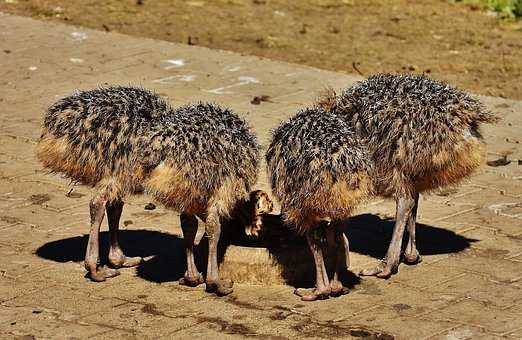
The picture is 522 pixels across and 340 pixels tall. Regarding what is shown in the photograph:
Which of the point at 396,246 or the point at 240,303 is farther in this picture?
the point at 396,246

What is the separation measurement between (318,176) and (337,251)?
0.85 meters

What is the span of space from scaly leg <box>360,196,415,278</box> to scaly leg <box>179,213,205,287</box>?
4.24 feet

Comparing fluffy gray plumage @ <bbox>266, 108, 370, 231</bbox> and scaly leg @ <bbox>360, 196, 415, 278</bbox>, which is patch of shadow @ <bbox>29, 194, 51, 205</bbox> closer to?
fluffy gray plumage @ <bbox>266, 108, 370, 231</bbox>

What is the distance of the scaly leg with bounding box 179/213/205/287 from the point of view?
9125 millimetres

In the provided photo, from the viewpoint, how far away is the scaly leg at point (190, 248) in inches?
359

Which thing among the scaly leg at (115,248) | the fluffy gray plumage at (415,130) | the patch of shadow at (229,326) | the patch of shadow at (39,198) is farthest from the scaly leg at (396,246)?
the patch of shadow at (39,198)

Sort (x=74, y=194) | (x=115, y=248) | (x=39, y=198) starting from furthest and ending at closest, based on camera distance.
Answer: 1. (x=74, y=194)
2. (x=39, y=198)
3. (x=115, y=248)

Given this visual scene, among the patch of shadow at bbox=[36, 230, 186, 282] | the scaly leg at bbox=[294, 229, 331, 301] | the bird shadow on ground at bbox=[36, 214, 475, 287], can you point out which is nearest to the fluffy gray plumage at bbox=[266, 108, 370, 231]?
the scaly leg at bbox=[294, 229, 331, 301]

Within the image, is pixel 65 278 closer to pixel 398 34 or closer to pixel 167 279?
pixel 167 279

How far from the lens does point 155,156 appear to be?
8719mm

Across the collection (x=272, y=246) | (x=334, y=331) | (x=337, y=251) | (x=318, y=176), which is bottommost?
(x=334, y=331)

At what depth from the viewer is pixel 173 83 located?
14.8 meters

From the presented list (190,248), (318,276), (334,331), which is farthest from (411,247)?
(190,248)

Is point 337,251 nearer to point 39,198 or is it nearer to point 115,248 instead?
point 115,248
